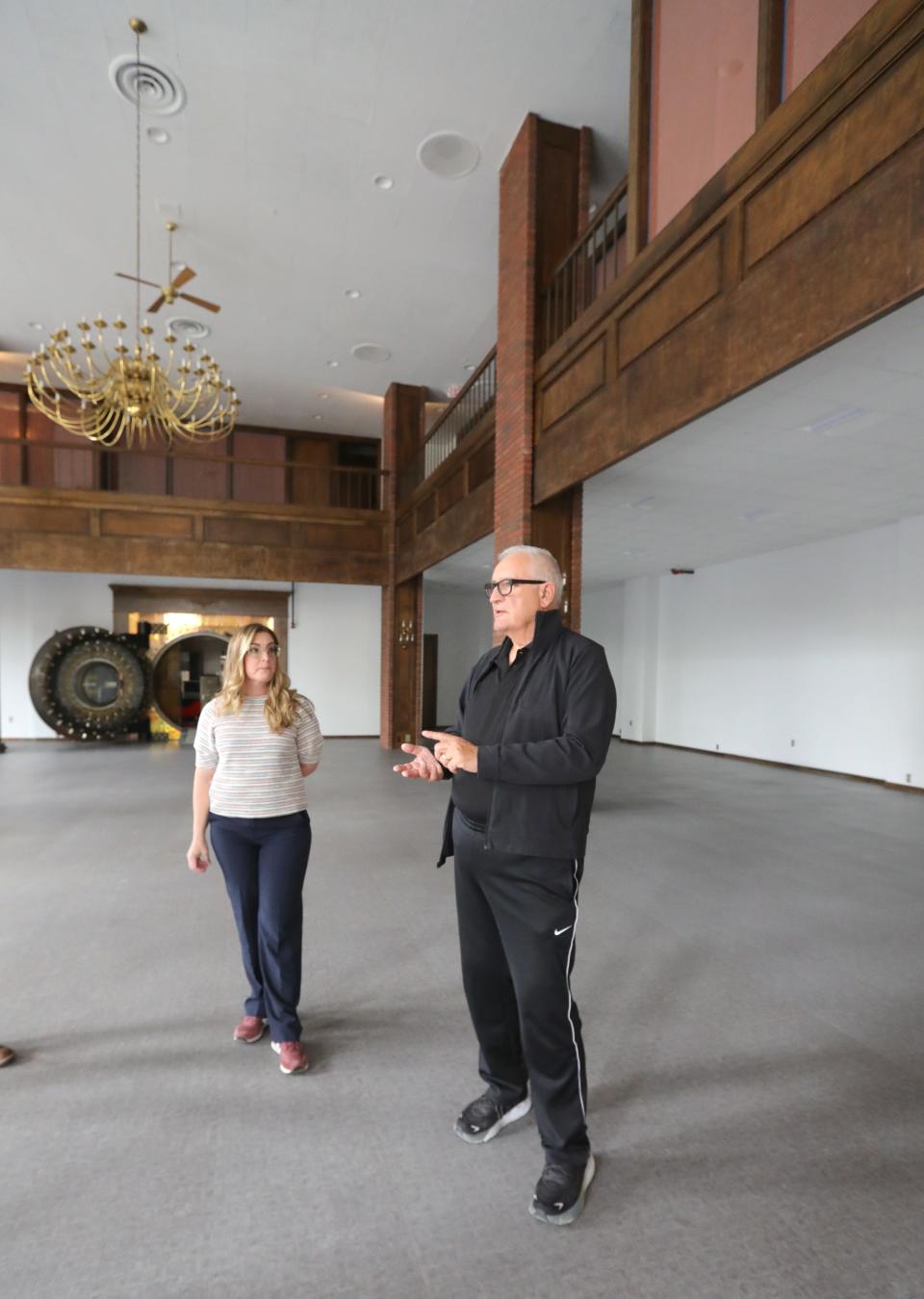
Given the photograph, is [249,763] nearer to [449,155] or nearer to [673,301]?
[673,301]

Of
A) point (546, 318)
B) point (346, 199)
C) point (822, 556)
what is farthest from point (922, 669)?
point (346, 199)

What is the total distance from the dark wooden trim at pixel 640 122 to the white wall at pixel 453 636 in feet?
38.7

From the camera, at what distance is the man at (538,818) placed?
5.73 feet

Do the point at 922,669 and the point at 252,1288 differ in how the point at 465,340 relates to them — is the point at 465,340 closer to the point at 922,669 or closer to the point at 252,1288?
the point at 922,669

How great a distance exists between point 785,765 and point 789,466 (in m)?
5.99

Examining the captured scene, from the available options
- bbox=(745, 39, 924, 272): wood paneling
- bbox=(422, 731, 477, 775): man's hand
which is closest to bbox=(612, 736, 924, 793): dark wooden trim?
bbox=(745, 39, 924, 272): wood paneling

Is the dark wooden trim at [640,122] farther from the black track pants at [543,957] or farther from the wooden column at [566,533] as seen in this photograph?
the black track pants at [543,957]

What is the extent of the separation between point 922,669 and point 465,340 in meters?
7.58

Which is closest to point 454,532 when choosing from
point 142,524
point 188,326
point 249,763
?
point 142,524

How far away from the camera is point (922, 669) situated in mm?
8570

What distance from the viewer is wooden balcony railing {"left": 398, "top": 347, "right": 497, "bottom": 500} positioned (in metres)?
9.17

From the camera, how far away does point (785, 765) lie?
35.2ft

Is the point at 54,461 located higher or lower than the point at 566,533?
higher

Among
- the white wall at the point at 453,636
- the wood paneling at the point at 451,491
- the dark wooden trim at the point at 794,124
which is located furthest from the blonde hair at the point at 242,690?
the white wall at the point at 453,636
